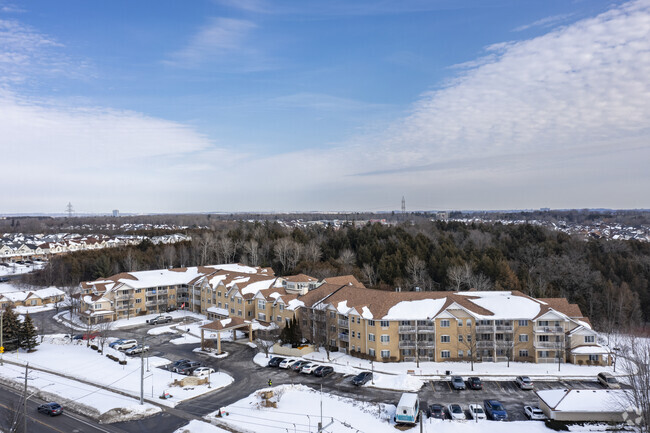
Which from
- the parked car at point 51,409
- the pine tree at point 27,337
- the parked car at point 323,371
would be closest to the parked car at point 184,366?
the parked car at point 51,409

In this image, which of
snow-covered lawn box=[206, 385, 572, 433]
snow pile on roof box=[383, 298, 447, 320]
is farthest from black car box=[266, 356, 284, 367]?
snow pile on roof box=[383, 298, 447, 320]

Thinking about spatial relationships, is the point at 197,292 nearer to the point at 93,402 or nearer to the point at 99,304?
the point at 99,304

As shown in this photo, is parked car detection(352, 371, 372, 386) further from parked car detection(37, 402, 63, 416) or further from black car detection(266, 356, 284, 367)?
parked car detection(37, 402, 63, 416)

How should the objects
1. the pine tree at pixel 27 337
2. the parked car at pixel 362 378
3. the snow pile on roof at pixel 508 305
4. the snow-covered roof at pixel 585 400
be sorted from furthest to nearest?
the pine tree at pixel 27 337, the snow pile on roof at pixel 508 305, the parked car at pixel 362 378, the snow-covered roof at pixel 585 400

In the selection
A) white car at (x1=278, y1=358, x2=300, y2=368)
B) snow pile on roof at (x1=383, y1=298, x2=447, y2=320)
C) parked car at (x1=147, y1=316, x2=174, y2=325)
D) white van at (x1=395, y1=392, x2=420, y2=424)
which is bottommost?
parked car at (x1=147, y1=316, x2=174, y2=325)

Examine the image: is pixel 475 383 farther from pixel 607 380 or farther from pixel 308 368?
pixel 308 368

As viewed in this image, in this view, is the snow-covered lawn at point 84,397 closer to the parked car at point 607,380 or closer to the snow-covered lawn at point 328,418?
the snow-covered lawn at point 328,418

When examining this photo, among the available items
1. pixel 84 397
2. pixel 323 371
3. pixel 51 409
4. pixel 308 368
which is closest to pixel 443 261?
pixel 323 371
